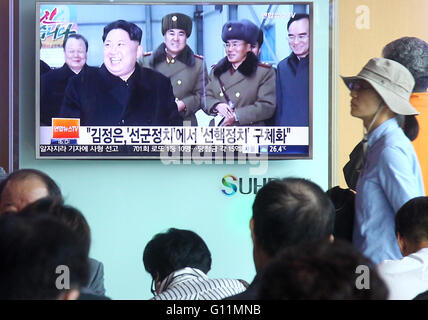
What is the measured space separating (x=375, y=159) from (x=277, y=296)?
7.87 feet

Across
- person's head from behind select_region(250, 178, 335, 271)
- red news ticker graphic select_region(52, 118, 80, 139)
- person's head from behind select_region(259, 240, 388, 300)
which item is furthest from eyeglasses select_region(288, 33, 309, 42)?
person's head from behind select_region(259, 240, 388, 300)

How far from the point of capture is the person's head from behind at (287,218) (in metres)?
2.12

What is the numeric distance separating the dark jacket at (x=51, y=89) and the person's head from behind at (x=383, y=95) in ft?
4.64

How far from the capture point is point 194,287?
8.47ft

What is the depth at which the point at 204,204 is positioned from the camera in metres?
3.98

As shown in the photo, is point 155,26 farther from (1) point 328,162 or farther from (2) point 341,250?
(2) point 341,250

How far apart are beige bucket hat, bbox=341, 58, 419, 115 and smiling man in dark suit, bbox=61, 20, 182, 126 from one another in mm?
1002

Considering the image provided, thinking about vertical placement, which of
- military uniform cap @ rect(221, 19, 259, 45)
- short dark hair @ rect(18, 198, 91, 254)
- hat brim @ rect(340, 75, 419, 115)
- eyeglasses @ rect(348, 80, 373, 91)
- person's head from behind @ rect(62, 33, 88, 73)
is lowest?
short dark hair @ rect(18, 198, 91, 254)

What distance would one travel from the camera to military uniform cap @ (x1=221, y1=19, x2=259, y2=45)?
3.88 m

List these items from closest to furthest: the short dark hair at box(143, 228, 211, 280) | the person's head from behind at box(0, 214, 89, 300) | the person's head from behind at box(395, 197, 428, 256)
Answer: the person's head from behind at box(0, 214, 89, 300) < the person's head from behind at box(395, 197, 428, 256) < the short dark hair at box(143, 228, 211, 280)

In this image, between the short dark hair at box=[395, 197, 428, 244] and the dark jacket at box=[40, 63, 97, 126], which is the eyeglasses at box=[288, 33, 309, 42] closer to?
the dark jacket at box=[40, 63, 97, 126]

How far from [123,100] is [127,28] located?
1.22ft

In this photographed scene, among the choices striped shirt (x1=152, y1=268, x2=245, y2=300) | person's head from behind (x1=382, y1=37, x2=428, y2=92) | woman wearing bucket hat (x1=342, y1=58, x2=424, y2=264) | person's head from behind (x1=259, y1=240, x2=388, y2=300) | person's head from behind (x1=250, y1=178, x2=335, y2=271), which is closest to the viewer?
person's head from behind (x1=259, y1=240, x2=388, y2=300)
